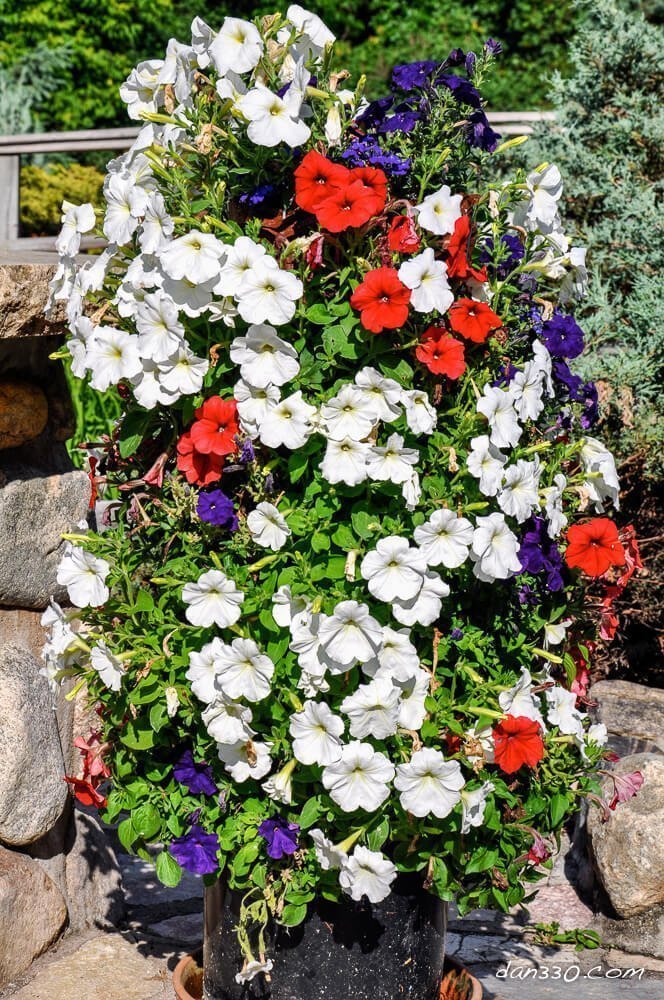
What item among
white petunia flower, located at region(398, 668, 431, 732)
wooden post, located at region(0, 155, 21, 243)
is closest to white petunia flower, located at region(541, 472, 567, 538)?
white petunia flower, located at region(398, 668, 431, 732)

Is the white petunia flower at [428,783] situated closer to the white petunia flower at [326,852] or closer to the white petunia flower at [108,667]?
the white petunia flower at [326,852]

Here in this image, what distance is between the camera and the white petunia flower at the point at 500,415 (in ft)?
6.40

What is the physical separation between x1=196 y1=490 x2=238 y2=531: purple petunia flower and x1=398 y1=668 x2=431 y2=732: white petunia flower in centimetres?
43

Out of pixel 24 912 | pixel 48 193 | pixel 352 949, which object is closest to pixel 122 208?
pixel 352 949

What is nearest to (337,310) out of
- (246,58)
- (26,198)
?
(246,58)

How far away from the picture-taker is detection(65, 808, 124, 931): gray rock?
2895 millimetres

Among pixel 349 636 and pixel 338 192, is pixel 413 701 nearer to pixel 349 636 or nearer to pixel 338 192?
pixel 349 636

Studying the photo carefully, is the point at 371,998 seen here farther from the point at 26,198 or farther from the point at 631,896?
the point at 26,198

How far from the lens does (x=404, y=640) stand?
1887 millimetres

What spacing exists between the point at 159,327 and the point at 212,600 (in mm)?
494

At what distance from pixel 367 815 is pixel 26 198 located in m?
8.52

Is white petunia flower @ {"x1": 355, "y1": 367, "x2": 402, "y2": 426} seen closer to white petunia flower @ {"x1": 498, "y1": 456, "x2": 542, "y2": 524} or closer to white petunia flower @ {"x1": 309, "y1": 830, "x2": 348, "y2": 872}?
white petunia flower @ {"x1": 498, "y1": 456, "x2": 542, "y2": 524}

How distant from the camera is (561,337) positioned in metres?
2.22

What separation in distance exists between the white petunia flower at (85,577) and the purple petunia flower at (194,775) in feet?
1.11
